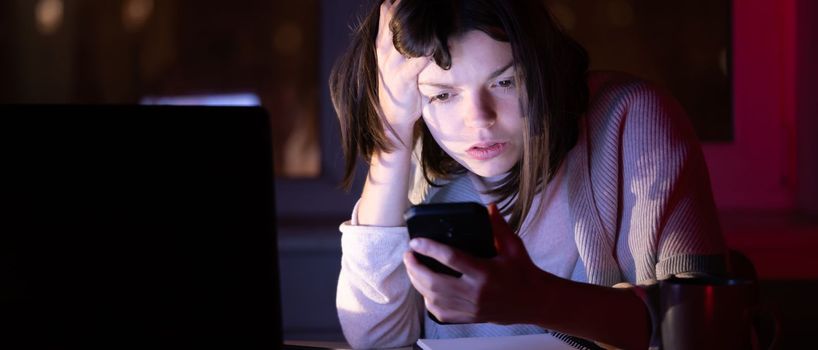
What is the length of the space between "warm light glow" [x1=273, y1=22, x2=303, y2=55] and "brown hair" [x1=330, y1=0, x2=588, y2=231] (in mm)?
985

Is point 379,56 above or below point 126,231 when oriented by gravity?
above

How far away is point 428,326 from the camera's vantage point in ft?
4.62

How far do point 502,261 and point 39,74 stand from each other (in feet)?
5.94

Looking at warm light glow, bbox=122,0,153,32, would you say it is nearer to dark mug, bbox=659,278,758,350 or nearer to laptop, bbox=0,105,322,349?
laptop, bbox=0,105,322,349

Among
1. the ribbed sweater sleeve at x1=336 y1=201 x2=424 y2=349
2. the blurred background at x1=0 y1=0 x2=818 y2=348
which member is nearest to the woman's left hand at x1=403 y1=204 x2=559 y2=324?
the ribbed sweater sleeve at x1=336 y1=201 x2=424 y2=349

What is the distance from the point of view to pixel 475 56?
44.6 inches

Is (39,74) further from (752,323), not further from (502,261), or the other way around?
(752,323)

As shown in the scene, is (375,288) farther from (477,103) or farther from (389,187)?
(477,103)

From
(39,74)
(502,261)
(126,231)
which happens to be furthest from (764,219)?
(39,74)

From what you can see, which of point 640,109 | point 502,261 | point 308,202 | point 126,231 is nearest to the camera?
point 126,231

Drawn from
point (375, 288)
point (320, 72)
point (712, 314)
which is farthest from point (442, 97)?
point (320, 72)

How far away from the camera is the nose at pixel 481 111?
114 centimetres

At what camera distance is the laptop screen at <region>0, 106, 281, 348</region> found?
30.6 inches

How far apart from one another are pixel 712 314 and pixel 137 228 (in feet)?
1.78
